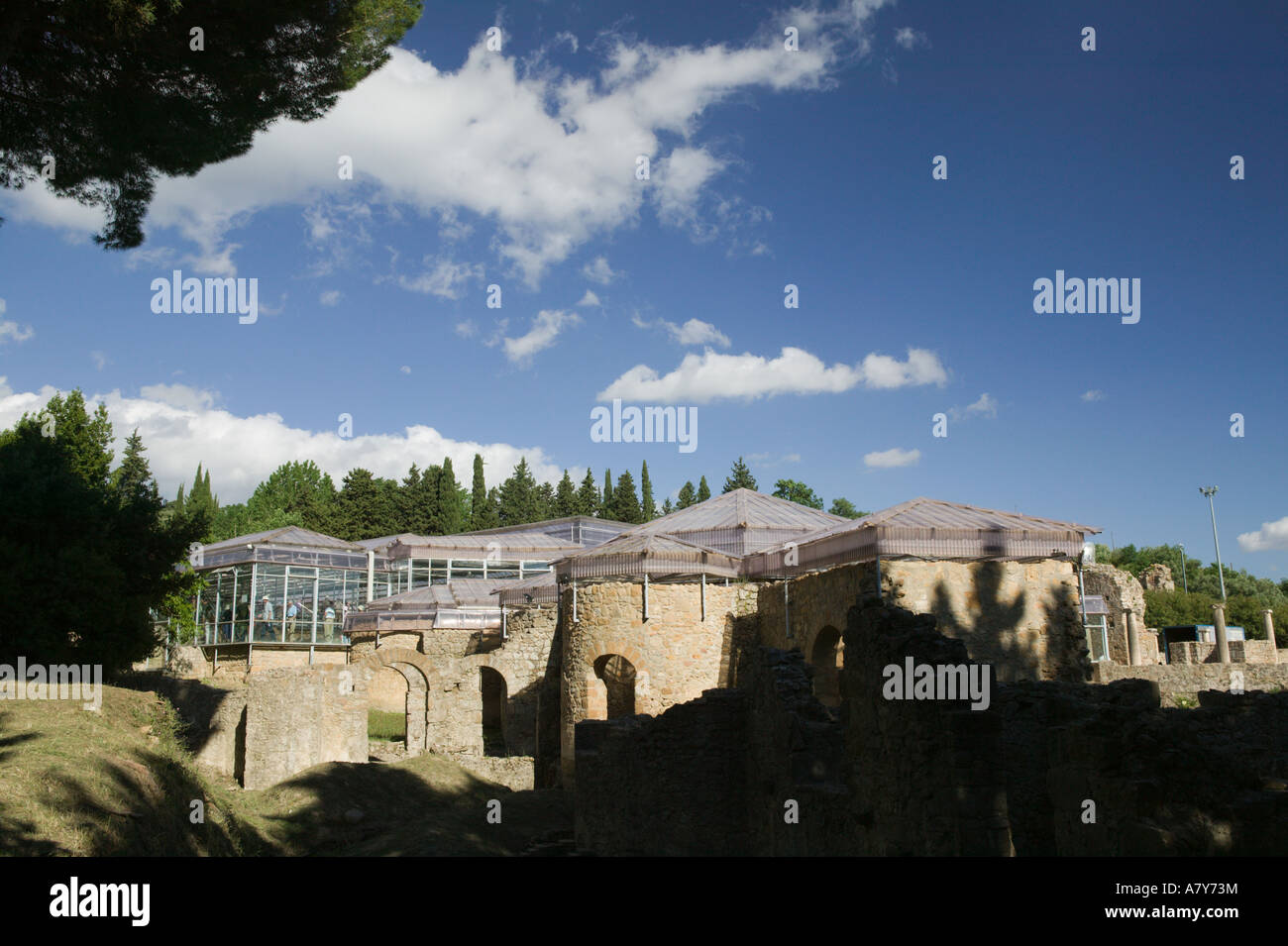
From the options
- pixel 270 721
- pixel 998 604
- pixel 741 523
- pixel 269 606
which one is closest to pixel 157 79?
pixel 270 721

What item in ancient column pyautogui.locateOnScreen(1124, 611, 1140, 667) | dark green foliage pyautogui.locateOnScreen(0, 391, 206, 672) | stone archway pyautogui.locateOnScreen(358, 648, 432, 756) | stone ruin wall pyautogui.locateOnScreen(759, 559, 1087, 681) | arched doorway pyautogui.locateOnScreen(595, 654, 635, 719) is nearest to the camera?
dark green foliage pyautogui.locateOnScreen(0, 391, 206, 672)

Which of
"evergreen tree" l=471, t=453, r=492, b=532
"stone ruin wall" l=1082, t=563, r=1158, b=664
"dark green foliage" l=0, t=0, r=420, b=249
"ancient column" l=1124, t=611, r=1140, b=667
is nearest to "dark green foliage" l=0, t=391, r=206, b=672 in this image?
"dark green foliage" l=0, t=0, r=420, b=249

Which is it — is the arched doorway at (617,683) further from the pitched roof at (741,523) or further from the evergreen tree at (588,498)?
the evergreen tree at (588,498)

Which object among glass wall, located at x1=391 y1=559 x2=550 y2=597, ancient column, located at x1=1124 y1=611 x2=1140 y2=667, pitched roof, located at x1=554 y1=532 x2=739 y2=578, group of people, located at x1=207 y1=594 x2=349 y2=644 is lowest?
ancient column, located at x1=1124 y1=611 x2=1140 y2=667

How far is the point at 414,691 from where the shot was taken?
25.0 m

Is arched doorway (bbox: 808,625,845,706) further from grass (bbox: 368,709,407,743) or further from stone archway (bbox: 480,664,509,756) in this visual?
stone archway (bbox: 480,664,509,756)

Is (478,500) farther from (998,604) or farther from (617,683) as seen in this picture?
(998,604)

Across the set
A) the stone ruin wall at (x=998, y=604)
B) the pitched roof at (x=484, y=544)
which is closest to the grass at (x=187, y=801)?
the stone ruin wall at (x=998, y=604)

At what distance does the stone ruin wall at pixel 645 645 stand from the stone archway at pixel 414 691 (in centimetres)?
639

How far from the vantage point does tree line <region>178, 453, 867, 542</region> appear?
61.1 metres

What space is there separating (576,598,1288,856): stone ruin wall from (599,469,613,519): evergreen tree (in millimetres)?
56860
